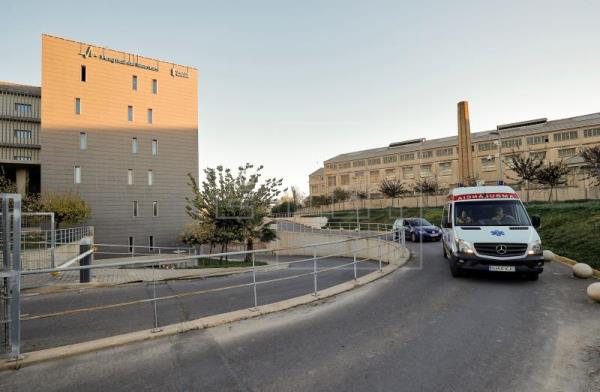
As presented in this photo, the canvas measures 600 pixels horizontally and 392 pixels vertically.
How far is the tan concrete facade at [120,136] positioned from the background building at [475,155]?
3751cm

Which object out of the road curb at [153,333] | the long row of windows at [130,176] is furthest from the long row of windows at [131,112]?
the road curb at [153,333]

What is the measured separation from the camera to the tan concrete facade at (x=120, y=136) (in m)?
29.9

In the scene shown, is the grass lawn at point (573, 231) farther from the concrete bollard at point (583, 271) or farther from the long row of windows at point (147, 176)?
the long row of windows at point (147, 176)

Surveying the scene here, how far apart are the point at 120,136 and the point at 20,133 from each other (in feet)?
Result: 55.1

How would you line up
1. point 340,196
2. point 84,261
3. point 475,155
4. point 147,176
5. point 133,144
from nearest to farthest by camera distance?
point 84,261, point 133,144, point 147,176, point 475,155, point 340,196

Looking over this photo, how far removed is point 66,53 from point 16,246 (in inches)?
1366

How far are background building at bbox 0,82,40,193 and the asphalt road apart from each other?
143 feet

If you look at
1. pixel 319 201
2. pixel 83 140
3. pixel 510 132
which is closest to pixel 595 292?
pixel 83 140

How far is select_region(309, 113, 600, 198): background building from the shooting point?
51781 millimetres

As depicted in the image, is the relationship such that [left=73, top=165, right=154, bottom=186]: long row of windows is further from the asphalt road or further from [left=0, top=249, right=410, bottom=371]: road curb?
the asphalt road

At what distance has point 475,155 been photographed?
61.9 m

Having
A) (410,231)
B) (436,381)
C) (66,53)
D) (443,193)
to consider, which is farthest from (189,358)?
(443,193)

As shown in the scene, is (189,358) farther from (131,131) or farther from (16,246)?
(131,131)

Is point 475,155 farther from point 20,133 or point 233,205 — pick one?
point 20,133
